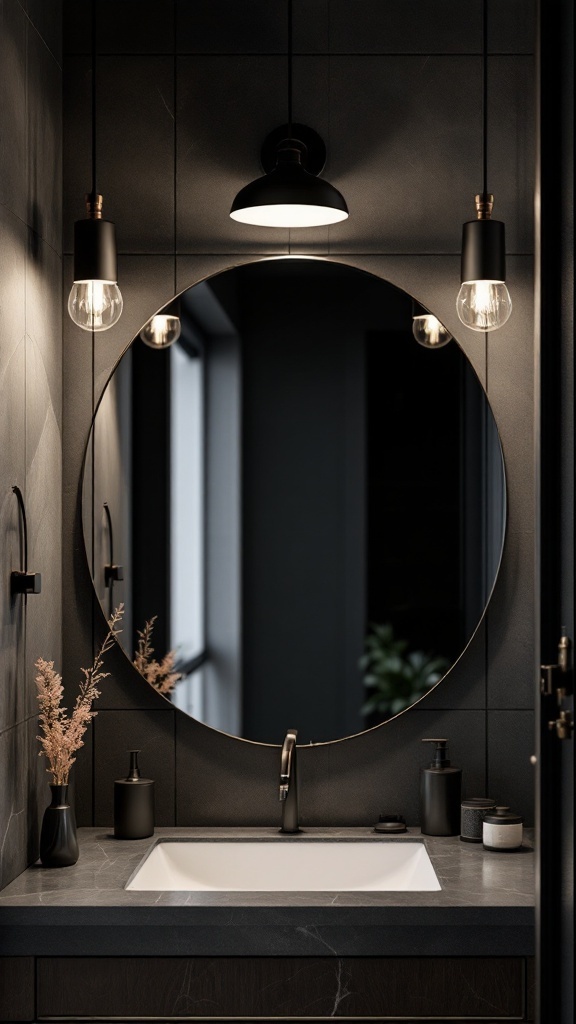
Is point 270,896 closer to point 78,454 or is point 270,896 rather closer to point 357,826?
point 357,826

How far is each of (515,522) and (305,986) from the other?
1019 mm

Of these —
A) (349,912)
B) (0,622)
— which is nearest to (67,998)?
(349,912)

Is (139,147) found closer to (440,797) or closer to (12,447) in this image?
(12,447)

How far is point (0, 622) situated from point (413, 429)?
0.96 m

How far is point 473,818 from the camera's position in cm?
221

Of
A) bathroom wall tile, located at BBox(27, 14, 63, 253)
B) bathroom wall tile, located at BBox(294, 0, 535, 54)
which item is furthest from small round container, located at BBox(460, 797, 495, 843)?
bathroom wall tile, located at BBox(294, 0, 535, 54)

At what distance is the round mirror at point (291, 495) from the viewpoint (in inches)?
93.0

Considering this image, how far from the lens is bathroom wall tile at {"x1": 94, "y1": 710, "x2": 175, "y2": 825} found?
2.36 meters

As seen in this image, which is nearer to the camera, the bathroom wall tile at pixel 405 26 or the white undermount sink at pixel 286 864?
the white undermount sink at pixel 286 864

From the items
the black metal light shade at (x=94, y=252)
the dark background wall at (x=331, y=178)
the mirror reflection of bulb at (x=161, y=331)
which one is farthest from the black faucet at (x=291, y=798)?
the black metal light shade at (x=94, y=252)

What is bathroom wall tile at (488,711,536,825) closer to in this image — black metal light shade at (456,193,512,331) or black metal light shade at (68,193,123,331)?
black metal light shade at (456,193,512,331)

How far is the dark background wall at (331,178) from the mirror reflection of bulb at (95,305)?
0.18 m
